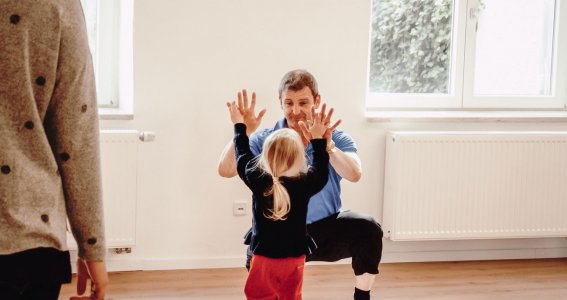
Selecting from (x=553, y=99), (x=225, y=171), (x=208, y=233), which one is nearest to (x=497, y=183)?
(x=553, y=99)

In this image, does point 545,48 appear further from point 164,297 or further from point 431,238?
point 164,297

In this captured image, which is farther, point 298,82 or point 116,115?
point 116,115

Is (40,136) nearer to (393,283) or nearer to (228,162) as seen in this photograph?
(228,162)

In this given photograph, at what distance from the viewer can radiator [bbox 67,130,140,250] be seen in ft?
10.9

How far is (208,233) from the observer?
3.65 m

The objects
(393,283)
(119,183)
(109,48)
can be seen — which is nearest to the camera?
(119,183)

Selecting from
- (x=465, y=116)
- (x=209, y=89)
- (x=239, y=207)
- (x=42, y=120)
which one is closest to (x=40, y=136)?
(x=42, y=120)

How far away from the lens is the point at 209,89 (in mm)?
3539

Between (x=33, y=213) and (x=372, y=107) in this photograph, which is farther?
(x=372, y=107)

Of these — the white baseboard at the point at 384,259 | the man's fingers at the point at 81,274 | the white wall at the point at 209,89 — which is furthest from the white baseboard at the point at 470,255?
the man's fingers at the point at 81,274

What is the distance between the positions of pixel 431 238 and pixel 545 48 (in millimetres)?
1284

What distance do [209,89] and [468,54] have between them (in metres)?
1.40

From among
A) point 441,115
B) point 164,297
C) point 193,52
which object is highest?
point 193,52

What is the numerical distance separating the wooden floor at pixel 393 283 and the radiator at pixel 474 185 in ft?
0.57
